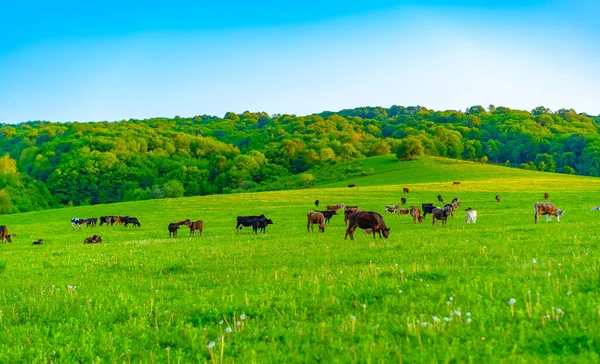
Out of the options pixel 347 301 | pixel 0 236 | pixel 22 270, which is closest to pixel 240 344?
pixel 347 301

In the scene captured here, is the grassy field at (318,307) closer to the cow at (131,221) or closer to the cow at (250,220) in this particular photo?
the cow at (250,220)

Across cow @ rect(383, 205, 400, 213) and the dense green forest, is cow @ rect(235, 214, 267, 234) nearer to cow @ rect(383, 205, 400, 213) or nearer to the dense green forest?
cow @ rect(383, 205, 400, 213)

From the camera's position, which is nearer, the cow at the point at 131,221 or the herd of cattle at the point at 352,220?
the herd of cattle at the point at 352,220

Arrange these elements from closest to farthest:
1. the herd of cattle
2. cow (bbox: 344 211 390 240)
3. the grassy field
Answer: the grassy field < cow (bbox: 344 211 390 240) < the herd of cattle

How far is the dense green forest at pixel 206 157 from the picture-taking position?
11825cm

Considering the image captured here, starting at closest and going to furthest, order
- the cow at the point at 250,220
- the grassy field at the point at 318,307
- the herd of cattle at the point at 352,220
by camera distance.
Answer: the grassy field at the point at 318,307 → the herd of cattle at the point at 352,220 → the cow at the point at 250,220

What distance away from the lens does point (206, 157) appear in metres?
165

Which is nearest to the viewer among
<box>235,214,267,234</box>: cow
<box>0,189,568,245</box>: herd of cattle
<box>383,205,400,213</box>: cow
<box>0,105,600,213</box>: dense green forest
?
<box>0,189,568,245</box>: herd of cattle

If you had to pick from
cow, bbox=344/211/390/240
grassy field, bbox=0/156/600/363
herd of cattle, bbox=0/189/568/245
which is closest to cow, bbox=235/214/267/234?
herd of cattle, bbox=0/189/568/245

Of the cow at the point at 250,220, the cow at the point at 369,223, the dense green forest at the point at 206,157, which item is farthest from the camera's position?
the dense green forest at the point at 206,157

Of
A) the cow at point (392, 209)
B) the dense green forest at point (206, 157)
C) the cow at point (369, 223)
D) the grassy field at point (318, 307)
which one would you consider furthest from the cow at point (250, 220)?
the dense green forest at point (206, 157)

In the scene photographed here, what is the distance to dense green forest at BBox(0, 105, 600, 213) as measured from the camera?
118 metres

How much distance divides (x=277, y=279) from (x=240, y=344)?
4718mm

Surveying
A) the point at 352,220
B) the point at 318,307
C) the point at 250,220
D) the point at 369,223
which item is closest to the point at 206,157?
the point at 250,220
